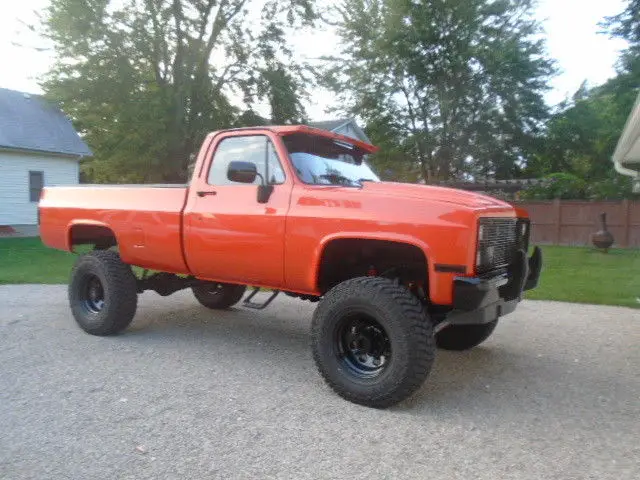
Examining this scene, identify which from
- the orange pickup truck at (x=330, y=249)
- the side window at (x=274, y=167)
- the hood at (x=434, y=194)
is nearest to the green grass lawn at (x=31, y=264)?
the orange pickup truck at (x=330, y=249)

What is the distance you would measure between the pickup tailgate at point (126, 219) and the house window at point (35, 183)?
18.0 m

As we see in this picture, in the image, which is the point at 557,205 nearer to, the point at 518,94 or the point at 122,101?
the point at 518,94

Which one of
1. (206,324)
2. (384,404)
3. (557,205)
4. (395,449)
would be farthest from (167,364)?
(557,205)

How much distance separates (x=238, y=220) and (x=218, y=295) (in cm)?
267

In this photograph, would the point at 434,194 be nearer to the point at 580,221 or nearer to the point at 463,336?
the point at 463,336

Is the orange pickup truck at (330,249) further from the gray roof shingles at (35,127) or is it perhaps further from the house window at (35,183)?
the house window at (35,183)

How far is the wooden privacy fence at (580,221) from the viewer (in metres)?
18.8

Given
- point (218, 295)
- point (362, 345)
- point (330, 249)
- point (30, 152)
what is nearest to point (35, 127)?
point (30, 152)

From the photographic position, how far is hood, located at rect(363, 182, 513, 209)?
394 cm

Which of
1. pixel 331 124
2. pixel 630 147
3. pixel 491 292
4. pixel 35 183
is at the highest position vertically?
pixel 331 124

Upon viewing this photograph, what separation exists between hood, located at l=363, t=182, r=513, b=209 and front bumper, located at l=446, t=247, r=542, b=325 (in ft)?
1.72

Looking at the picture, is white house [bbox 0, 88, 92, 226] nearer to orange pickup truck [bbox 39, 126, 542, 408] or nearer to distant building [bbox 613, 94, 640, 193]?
orange pickup truck [bbox 39, 126, 542, 408]

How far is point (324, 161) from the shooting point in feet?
16.5

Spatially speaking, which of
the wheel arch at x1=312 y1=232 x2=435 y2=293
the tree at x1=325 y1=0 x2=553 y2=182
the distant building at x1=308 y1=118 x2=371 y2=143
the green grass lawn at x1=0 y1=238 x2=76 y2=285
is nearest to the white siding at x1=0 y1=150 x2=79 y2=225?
the green grass lawn at x1=0 y1=238 x2=76 y2=285
